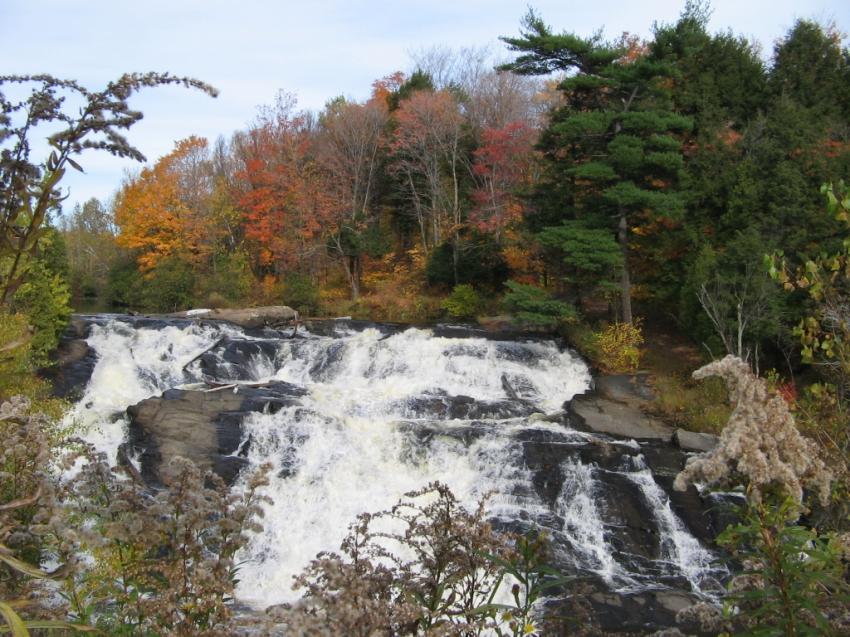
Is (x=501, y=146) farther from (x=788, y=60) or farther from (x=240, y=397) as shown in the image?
(x=240, y=397)

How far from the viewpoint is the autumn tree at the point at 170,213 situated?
31281mm

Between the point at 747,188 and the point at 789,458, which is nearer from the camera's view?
the point at 789,458

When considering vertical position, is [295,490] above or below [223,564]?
below

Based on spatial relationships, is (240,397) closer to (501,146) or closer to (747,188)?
(747,188)

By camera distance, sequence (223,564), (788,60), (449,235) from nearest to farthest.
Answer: (223,564) → (788,60) → (449,235)

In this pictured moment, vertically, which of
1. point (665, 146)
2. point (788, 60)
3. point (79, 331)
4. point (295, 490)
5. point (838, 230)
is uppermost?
point (788, 60)

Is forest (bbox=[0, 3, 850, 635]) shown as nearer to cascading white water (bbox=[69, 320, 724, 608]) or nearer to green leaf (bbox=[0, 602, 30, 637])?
green leaf (bbox=[0, 602, 30, 637])

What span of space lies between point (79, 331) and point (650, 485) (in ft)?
49.5

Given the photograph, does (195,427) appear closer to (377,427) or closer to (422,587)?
(377,427)

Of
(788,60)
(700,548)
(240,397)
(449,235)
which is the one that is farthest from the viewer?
(449,235)

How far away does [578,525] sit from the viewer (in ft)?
32.6

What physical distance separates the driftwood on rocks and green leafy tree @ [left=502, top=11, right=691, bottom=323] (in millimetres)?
10132

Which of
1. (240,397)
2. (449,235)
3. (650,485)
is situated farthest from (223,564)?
(449,235)

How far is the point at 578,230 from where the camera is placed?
17344mm
